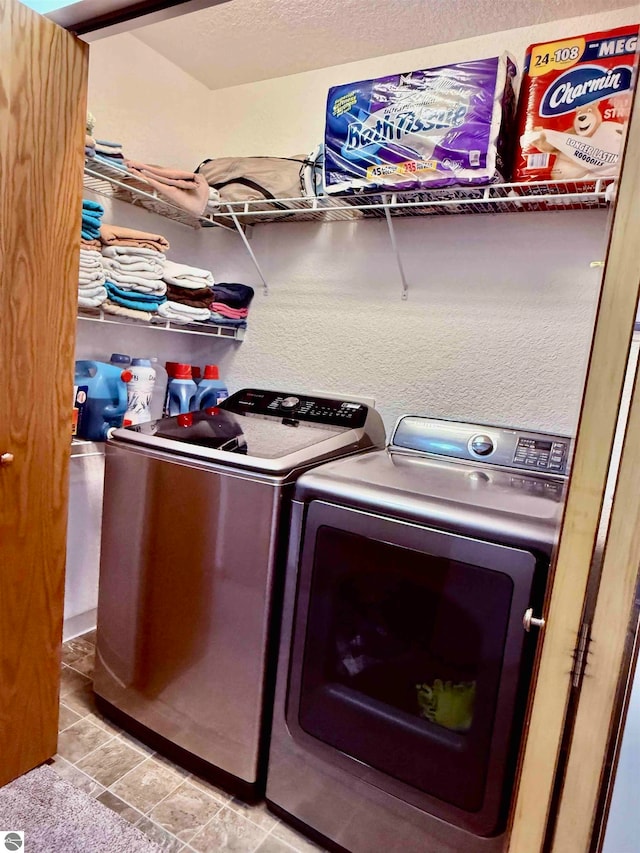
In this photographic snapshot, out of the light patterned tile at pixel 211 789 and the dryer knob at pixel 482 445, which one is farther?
the dryer knob at pixel 482 445

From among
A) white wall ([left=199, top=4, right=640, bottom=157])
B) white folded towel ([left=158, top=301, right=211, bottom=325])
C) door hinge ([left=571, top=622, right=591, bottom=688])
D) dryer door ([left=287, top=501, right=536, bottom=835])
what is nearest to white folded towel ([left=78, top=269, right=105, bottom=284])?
white folded towel ([left=158, top=301, right=211, bottom=325])

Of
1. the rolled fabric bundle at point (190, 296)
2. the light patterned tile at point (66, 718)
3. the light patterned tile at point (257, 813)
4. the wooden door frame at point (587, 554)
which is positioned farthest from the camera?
the rolled fabric bundle at point (190, 296)

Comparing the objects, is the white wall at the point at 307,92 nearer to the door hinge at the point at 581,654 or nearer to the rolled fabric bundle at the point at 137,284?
the rolled fabric bundle at the point at 137,284

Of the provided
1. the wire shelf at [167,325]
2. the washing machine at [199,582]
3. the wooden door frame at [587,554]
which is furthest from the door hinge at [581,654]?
the wire shelf at [167,325]

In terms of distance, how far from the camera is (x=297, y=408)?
210cm

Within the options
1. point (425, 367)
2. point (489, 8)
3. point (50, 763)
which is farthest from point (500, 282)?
Answer: point (50, 763)

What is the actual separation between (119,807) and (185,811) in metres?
0.19

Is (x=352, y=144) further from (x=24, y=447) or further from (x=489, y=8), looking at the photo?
(x=24, y=447)

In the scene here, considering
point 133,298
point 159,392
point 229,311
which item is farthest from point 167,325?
point 159,392

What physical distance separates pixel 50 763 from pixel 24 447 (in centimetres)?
101

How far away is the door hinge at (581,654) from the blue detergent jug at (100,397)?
200 cm

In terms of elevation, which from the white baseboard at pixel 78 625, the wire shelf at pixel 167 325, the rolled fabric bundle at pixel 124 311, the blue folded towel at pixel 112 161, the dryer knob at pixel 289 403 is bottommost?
the white baseboard at pixel 78 625

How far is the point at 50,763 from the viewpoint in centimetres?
165

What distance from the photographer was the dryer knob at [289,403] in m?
2.12
